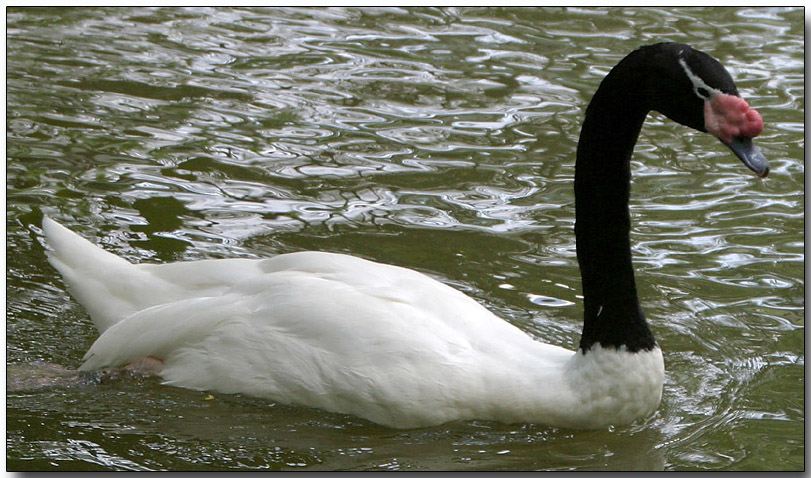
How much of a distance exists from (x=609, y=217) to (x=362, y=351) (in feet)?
3.71

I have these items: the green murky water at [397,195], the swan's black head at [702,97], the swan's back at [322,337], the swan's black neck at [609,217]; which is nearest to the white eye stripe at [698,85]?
the swan's black head at [702,97]

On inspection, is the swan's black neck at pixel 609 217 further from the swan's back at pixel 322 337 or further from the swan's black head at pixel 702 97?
the swan's back at pixel 322 337

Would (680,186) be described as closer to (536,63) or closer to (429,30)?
(536,63)

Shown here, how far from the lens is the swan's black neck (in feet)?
16.2

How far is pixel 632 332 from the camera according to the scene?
505cm

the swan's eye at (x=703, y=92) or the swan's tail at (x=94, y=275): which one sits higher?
the swan's eye at (x=703, y=92)

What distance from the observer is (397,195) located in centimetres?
769

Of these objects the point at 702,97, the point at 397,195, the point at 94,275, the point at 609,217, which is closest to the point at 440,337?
the point at 609,217

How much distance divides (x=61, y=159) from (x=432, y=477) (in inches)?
161

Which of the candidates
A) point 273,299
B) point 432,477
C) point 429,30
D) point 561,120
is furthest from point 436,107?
point 432,477

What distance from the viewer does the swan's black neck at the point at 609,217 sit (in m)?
4.95

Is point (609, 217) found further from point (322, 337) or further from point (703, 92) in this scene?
point (322, 337)

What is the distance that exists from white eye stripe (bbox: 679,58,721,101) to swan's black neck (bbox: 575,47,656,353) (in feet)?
0.94

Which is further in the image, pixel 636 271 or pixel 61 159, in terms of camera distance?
pixel 61 159
